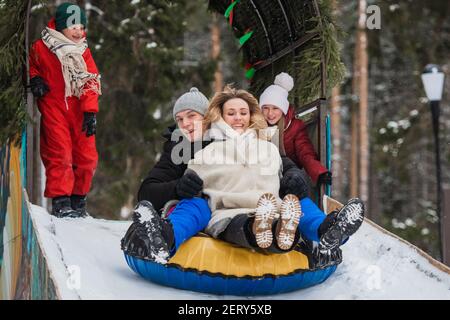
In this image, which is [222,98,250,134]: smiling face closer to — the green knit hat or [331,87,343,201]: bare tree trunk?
the green knit hat

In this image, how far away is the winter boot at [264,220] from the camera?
3.65 meters

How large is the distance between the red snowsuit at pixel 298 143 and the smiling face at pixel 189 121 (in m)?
1.04

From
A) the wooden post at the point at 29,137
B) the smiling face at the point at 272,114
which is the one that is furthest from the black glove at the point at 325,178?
the wooden post at the point at 29,137

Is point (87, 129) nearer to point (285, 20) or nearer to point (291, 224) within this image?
point (285, 20)

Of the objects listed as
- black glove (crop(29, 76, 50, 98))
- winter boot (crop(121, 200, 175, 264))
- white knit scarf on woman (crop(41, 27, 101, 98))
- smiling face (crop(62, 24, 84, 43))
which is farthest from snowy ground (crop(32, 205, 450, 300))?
smiling face (crop(62, 24, 84, 43))

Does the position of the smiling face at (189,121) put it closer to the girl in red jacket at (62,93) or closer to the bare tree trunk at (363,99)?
the girl in red jacket at (62,93)

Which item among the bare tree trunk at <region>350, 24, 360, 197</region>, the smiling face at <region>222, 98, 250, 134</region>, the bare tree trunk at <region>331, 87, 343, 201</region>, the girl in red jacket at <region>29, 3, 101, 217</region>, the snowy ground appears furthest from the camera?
the bare tree trunk at <region>350, 24, 360, 197</region>

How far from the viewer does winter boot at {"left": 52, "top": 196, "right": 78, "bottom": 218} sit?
557cm

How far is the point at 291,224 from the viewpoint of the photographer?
368 centimetres

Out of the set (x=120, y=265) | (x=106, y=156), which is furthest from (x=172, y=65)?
(x=120, y=265)

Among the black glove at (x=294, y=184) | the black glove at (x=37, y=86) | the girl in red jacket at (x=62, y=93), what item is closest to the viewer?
the black glove at (x=294, y=184)

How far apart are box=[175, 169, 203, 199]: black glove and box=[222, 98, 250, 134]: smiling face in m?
0.52

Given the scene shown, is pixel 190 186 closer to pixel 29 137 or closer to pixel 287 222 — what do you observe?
pixel 287 222

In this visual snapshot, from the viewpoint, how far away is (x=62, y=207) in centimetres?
558
